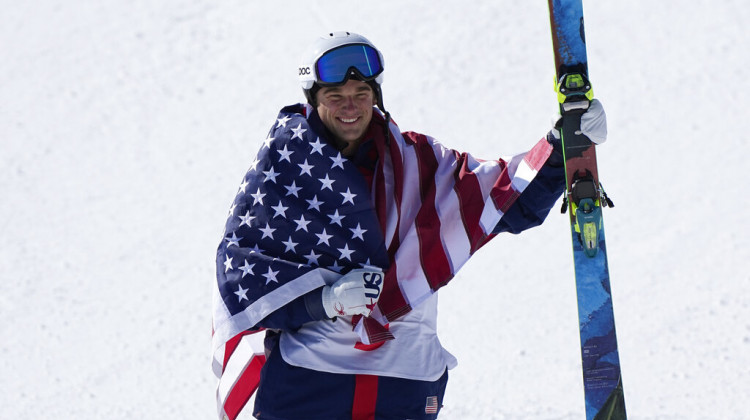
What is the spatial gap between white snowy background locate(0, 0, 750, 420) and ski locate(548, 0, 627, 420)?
178cm

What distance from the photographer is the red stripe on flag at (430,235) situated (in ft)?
11.6

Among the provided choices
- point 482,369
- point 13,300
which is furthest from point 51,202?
point 482,369

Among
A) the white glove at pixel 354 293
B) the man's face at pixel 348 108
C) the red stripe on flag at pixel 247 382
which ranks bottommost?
the red stripe on flag at pixel 247 382

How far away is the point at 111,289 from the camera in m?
7.29

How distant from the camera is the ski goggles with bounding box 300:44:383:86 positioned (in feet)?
11.4

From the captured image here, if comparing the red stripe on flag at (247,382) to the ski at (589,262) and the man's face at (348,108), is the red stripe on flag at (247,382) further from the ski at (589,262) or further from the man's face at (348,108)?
the ski at (589,262)

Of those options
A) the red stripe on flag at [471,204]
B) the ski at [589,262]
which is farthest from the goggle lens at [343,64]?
the ski at [589,262]

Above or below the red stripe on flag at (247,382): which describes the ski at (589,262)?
above

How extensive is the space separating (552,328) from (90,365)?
2871mm

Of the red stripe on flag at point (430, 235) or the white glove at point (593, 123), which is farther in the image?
the red stripe on flag at point (430, 235)

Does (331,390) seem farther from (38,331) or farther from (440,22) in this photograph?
(440,22)

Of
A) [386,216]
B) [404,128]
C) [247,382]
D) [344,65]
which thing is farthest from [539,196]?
[404,128]

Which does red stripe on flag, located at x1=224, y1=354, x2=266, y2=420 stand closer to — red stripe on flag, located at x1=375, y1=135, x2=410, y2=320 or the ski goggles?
red stripe on flag, located at x1=375, y1=135, x2=410, y2=320

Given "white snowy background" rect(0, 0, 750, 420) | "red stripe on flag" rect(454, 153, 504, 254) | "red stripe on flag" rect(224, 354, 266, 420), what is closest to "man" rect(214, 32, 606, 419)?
"red stripe on flag" rect(454, 153, 504, 254)
